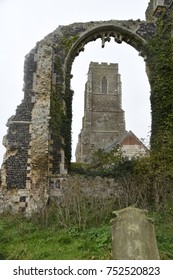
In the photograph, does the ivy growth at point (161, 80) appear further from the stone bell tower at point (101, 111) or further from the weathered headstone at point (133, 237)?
→ the stone bell tower at point (101, 111)

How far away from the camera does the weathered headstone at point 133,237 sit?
521 centimetres

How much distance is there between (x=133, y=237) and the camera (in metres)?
5.32

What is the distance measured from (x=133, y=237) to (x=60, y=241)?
507cm

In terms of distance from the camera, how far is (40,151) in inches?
597

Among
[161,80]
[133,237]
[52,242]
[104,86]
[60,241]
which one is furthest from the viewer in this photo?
[104,86]

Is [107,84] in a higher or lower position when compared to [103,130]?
higher

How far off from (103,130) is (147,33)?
1274 inches

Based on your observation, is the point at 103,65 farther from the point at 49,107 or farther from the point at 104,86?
the point at 49,107

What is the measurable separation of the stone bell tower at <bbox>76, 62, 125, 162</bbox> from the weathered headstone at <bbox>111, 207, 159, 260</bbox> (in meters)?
38.3

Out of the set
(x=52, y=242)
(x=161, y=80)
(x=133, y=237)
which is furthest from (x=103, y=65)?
(x=133, y=237)

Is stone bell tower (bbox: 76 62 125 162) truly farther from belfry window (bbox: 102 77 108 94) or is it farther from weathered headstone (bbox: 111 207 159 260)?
weathered headstone (bbox: 111 207 159 260)

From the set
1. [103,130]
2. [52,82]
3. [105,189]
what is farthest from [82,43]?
[103,130]

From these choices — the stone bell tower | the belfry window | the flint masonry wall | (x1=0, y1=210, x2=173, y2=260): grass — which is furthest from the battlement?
(x1=0, y1=210, x2=173, y2=260): grass

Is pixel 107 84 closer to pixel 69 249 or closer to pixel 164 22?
pixel 164 22
